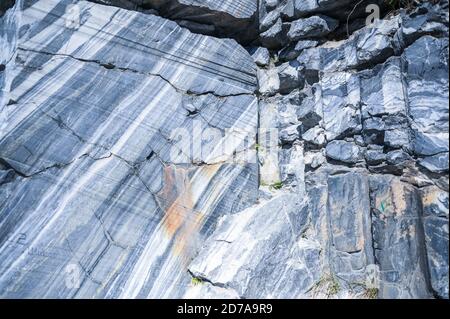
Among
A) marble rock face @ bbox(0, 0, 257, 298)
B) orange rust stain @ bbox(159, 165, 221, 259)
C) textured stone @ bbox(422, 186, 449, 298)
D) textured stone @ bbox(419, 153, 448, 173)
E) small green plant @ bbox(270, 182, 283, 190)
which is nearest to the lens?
textured stone @ bbox(422, 186, 449, 298)

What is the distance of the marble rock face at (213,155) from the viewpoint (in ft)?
8.76

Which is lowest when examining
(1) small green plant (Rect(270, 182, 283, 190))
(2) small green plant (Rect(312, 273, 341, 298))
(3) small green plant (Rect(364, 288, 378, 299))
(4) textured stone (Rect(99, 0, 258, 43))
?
(2) small green plant (Rect(312, 273, 341, 298))

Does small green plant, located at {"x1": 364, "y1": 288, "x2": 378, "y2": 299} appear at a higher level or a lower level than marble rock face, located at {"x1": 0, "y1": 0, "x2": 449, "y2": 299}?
lower

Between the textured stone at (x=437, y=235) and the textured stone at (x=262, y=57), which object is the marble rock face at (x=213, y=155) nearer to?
the textured stone at (x=437, y=235)

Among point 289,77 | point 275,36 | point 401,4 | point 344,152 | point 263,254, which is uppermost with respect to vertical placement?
point 401,4

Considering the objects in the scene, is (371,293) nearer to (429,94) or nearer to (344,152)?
(344,152)

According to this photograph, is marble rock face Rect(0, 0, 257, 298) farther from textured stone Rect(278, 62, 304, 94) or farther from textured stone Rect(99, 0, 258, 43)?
textured stone Rect(278, 62, 304, 94)

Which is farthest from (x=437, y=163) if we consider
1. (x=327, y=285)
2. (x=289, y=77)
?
(x=289, y=77)

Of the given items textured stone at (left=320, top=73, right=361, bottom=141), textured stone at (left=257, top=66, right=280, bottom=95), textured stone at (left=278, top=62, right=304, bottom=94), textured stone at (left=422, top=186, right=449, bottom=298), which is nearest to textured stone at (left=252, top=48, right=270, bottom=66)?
textured stone at (left=257, top=66, right=280, bottom=95)

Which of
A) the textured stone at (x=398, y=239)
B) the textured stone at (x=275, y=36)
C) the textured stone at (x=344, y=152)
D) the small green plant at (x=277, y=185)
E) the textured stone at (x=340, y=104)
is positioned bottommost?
the small green plant at (x=277, y=185)

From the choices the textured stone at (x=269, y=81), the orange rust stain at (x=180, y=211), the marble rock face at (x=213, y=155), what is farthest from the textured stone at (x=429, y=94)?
the orange rust stain at (x=180, y=211)

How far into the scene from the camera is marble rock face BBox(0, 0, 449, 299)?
267 centimetres

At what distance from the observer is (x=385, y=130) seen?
2830 millimetres

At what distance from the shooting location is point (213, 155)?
A: 3.37 meters
